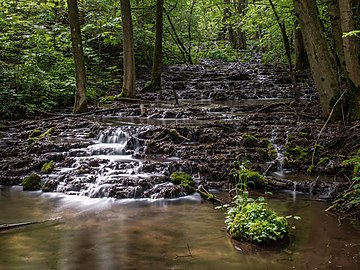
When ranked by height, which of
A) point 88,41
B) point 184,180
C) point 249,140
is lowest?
point 184,180

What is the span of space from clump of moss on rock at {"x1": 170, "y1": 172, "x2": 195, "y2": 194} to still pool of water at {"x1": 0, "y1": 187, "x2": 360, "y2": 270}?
34 cm

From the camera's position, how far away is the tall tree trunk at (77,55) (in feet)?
41.4

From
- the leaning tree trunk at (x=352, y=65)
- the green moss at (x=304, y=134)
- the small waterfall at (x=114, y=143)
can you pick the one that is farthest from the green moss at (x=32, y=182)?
the leaning tree trunk at (x=352, y=65)

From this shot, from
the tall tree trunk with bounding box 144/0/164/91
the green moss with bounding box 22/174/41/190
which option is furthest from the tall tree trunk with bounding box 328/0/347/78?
the tall tree trunk with bounding box 144/0/164/91

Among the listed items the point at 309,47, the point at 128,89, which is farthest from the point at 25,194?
the point at 128,89

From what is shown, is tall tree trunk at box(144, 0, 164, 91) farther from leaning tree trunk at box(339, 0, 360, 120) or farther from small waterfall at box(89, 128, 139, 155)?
leaning tree trunk at box(339, 0, 360, 120)

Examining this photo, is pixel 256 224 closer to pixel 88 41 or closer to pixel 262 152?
pixel 262 152

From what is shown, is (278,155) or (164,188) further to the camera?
(278,155)

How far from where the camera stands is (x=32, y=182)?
8.36 m

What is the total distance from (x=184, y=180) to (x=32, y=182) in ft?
10.6

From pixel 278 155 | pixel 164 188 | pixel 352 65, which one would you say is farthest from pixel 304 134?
pixel 164 188

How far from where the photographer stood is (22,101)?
14.4 meters

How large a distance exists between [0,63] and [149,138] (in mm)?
8129

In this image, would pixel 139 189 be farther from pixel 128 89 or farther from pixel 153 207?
pixel 128 89
